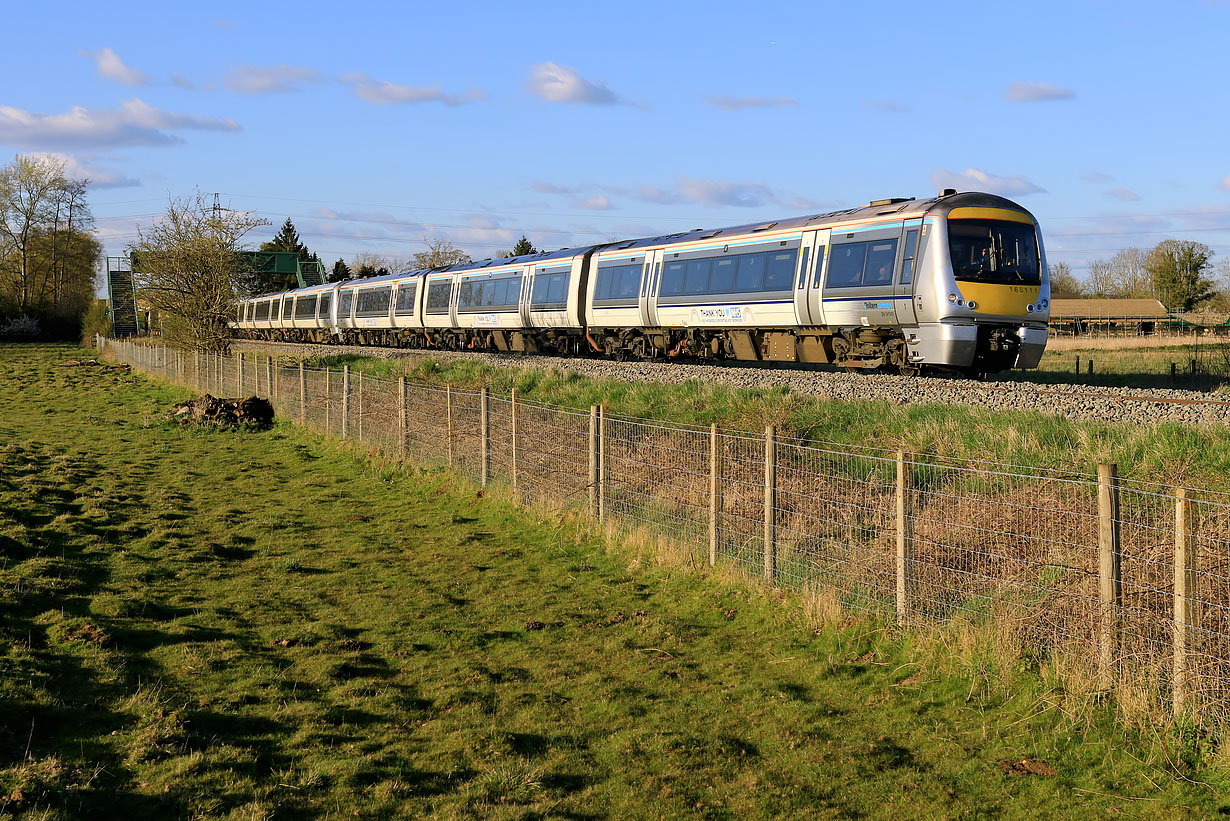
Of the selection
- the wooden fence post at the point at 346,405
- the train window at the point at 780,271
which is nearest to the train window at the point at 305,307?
the wooden fence post at the point at 346,405

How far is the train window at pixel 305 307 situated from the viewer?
55.9m

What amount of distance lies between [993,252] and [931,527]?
436 inches

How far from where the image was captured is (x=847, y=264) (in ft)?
63.3

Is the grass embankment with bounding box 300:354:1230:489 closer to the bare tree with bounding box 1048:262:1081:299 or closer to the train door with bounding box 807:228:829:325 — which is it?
the train door with bounding box 807:228:829:325

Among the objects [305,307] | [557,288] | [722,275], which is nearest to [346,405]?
[722,275]

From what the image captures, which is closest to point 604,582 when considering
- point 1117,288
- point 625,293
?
point 625,293

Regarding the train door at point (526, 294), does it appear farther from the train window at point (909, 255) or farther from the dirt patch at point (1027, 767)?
the dirt patch at point (1027, 767)

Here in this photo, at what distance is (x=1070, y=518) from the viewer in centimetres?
724

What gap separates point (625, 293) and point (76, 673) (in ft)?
69.5

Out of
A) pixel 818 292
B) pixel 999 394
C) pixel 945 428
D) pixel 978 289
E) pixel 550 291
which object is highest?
pixel 550 291

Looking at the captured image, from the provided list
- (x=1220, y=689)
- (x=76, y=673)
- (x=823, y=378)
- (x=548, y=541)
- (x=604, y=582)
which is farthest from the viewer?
→ (x=823, y=378)

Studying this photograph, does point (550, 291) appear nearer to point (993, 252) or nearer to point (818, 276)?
point (818, 276)

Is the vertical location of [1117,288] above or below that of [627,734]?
above

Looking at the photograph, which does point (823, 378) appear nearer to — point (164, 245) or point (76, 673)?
point (76, 673)
